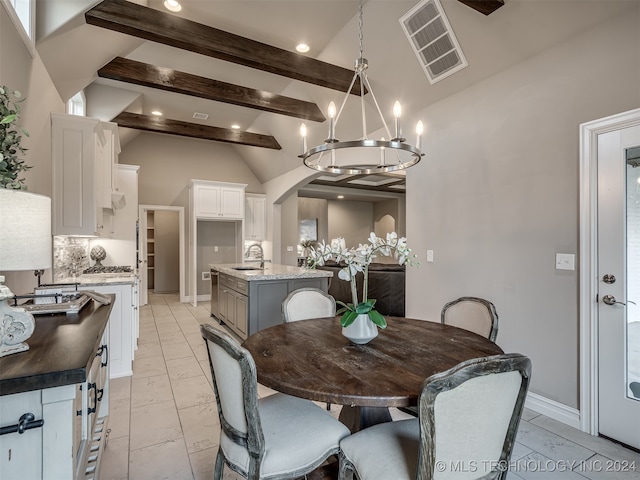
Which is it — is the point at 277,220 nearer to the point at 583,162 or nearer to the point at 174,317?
the point at 174,317

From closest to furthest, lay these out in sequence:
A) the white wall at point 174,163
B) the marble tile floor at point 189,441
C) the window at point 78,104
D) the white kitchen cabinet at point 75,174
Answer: the marble tile floor at point 189,441 → the white kitchen cabinet at point 75,174 → the window at point 78,104 → the white wall at point 174,163

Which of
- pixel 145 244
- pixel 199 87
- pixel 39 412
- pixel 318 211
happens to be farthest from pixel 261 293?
pixel 318 211

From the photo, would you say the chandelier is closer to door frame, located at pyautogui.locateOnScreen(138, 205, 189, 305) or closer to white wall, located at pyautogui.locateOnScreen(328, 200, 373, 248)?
door frame, located at pyautogui.locateOnScreen(138, 205, 189, 305)

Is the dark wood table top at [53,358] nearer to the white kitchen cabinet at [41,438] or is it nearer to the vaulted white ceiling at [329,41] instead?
the white kitchen cabinet at [41,438]

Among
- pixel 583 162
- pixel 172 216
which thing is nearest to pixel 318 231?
pixel 172 216

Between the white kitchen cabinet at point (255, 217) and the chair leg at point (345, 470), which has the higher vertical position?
the white kitchen cabinet at point (255, 217)

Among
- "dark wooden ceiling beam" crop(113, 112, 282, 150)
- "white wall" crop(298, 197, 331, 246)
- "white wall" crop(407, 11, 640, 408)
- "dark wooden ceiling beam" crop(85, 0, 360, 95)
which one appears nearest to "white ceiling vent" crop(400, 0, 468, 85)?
"white wall" crop(407, 11, 640, 408)

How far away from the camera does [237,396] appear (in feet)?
4.13

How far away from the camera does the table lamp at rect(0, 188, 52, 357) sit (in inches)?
42.0

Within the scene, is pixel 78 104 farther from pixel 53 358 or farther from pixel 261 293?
pixel 53 358

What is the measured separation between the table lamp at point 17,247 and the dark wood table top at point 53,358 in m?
0.07

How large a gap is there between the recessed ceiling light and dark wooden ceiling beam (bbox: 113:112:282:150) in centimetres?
285

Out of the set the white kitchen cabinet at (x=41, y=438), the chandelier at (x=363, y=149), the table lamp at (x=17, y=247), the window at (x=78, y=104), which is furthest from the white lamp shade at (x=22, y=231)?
the window at (x=78, y=104)

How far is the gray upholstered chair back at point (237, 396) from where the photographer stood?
1.21 m
